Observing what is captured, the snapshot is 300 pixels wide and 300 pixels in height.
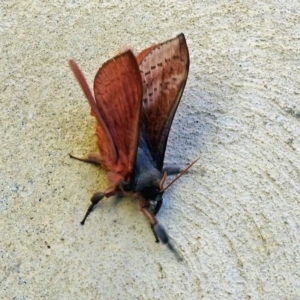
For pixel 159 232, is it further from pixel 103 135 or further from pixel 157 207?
pixel 103 135

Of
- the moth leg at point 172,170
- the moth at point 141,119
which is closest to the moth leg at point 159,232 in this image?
the moth at point 141,119

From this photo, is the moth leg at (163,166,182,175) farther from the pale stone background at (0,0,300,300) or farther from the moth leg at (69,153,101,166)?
the moth leg at (69,153,101,166)

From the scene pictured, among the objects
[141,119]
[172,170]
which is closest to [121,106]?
[141,119]

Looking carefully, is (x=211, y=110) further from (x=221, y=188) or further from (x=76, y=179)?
(x=76, y=179)

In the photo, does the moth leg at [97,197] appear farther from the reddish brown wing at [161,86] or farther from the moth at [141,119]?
the reddish brown wing at [161,86]

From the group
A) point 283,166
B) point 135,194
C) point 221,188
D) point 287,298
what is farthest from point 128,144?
point 287,298

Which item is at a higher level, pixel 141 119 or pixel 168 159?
pixel 141 119

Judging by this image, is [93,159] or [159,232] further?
[93,159]
